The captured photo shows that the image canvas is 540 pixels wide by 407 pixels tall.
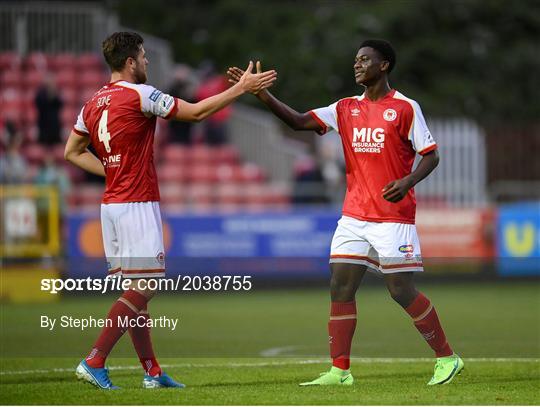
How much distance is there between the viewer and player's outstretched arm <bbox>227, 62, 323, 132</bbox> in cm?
945

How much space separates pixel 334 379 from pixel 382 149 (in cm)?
169

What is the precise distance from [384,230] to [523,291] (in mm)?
12326

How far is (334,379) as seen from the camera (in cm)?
938

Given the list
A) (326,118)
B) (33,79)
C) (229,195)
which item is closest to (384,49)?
(326,118)

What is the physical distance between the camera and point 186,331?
14391mm

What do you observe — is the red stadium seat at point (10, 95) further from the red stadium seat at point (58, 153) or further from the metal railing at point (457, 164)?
the metal railing at point (457, 164)

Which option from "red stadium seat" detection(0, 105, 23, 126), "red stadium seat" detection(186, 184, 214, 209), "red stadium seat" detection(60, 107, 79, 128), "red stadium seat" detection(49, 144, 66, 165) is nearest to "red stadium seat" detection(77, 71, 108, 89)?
"red stadium seat" detection(60, 107, 79, 128)

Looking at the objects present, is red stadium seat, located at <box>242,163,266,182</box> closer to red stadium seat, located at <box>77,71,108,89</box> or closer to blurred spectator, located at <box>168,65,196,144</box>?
blurred spectator, located at <box>168,65,196,144</box>

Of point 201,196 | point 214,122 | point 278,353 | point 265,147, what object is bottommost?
point 278,353

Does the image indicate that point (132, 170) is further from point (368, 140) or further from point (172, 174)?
point (172, 174)

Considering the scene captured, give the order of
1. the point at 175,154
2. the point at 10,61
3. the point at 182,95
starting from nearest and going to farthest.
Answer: the point at 182,95 < the point at 175,154 < the point at 10,61

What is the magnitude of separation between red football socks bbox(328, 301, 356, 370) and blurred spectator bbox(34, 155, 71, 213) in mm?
11914

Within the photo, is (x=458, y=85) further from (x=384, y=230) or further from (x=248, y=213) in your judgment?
(x=384, y=230)

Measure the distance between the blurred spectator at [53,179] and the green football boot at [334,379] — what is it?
39.4ft
